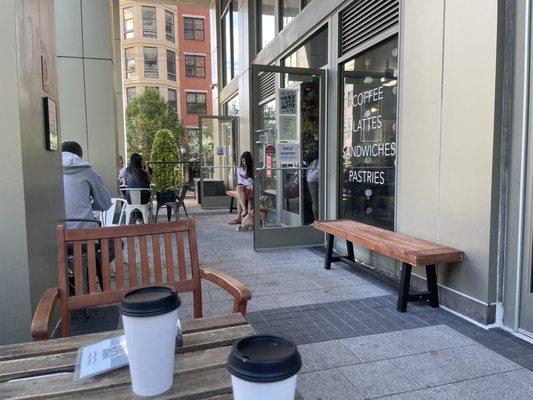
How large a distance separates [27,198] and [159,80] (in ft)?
90.2

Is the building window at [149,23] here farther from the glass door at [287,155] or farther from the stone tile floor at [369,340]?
the stone tile floor at [369,340]

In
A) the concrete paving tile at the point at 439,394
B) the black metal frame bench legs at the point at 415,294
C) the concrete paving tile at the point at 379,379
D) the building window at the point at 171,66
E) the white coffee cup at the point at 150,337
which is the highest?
the building window at the point at 171,66

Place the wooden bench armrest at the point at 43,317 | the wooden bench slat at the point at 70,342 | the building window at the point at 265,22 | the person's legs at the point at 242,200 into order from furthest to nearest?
the building window at the point at 265,22
the person's legs at the point at 242,200
the wooden bench armrest at the point at 43,317
the wooden bench slat at the point at 70,342

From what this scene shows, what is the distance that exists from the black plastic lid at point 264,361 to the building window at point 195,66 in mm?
30363

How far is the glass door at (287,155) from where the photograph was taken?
17.1 feet

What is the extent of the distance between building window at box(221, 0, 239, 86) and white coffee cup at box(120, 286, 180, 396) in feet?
33.6

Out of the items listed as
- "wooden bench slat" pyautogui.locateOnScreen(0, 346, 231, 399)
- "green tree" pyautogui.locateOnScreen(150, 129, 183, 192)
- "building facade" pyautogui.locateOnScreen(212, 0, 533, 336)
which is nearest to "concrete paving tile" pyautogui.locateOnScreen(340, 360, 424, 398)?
"building facade" pyautogui.locateOnScreen(212, 0, 533, 336)

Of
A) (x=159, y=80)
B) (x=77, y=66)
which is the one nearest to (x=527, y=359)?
(x=77, y=66)

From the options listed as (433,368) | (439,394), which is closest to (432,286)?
(433,368)

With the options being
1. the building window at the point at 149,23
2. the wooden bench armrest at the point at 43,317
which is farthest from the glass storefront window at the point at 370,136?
the building window at the point at 149,23

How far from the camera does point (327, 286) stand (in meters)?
3.80

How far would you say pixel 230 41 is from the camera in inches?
450

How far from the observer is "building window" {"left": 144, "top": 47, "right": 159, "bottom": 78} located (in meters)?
27.9

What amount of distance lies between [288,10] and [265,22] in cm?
140
